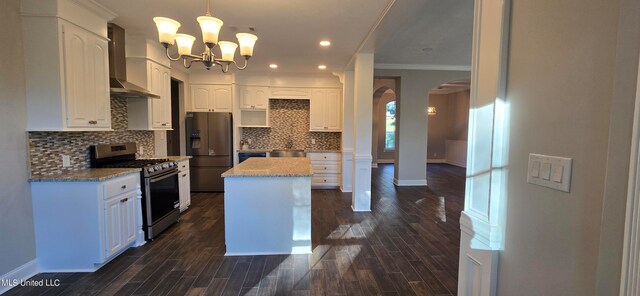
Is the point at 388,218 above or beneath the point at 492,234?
beneath

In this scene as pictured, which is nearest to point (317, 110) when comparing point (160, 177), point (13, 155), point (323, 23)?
point (323, 23)

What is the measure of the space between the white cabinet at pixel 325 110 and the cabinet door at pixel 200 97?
7.33 ft

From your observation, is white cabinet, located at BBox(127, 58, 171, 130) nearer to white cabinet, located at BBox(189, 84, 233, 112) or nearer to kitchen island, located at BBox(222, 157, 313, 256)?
white cabinet, located at BBox(189, 84, 233, 112)

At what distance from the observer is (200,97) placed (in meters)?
5.71

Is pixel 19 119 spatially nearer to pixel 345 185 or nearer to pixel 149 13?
pixel 149 13

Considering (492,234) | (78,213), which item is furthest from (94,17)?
(492,234)

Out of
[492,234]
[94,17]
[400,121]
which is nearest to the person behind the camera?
[492,234]

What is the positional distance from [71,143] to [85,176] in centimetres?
66

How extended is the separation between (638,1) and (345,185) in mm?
5154

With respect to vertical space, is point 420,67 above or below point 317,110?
above

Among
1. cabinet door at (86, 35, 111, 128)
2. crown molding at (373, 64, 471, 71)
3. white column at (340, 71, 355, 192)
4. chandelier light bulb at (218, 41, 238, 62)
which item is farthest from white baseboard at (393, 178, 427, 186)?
cabinet door at (86, 35, 111, 128)

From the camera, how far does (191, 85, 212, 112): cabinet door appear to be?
5684 mm

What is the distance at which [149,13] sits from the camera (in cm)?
291

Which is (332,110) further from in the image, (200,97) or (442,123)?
(442,123)
